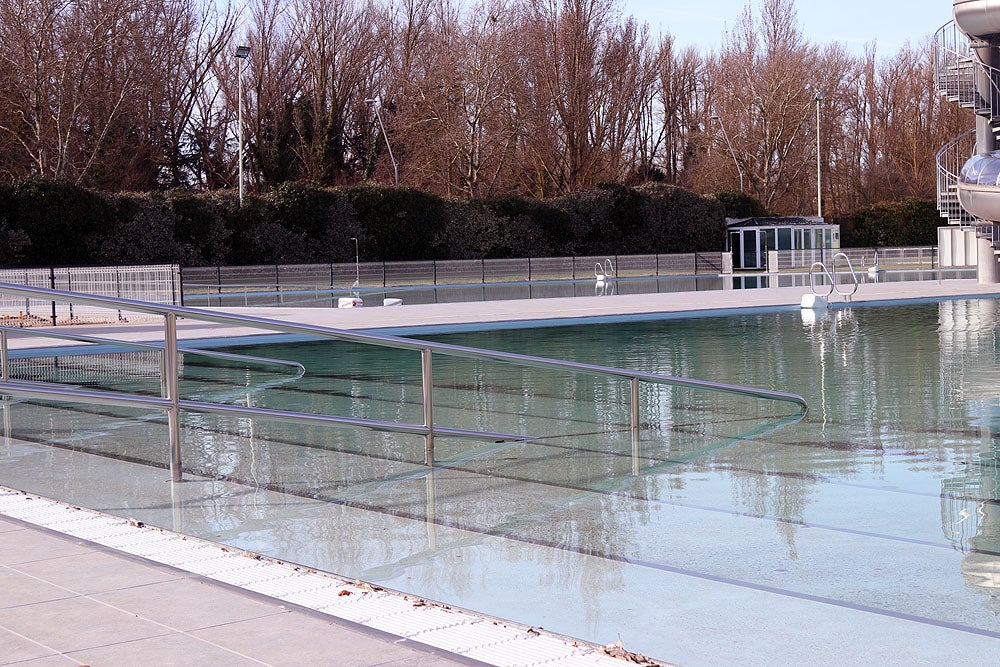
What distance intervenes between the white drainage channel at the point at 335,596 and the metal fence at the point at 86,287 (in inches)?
654

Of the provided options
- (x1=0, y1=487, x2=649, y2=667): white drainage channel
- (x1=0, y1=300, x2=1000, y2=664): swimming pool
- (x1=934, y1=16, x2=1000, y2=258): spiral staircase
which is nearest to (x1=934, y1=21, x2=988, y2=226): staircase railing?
(x1=934, y1=16, x2=1000, y2=258): spiral staircase

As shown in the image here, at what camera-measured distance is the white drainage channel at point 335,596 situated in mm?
3609

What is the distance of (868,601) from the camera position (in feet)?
15.0

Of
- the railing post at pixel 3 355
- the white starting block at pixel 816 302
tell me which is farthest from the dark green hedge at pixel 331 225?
the railing post at pixel 3 355

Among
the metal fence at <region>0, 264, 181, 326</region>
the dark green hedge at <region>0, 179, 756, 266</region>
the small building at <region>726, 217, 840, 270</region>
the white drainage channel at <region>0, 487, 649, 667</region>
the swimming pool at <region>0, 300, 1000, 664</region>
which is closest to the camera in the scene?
the white drainage channel at <region>0, 487, 649, 667</region>

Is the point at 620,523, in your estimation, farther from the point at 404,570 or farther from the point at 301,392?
the point at 301,392

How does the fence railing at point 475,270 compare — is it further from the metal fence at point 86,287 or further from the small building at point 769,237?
the metal fence at point 86,287

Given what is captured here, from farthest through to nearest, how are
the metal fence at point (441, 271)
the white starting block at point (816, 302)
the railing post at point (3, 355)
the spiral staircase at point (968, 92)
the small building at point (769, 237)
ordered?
the small building at point (769, 237) < the metal fence at point (441, 271) < the spiral staircase at point (968, 92) < the white starting block at point (816, 302) < the railing post at point (3, 355)

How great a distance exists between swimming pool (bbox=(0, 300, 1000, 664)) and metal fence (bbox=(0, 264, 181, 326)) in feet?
34.4

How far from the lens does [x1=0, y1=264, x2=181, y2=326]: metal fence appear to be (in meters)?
21.3

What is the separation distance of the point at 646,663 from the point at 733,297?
24.7 meters

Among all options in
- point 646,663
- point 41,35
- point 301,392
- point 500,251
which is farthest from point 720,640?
point 500,251

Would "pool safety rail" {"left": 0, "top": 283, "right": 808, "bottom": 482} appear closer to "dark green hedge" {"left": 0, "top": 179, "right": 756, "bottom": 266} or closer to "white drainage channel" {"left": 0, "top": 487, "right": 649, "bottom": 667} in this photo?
"white drainage channel" {"left": 0, "top": 487, "right": 649, "bottom": 667}

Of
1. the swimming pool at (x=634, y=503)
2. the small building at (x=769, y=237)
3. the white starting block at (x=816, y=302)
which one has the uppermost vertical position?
the small building at (x=769, y=237)
